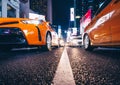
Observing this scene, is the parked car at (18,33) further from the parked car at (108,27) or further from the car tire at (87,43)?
the car tire at (87,43)

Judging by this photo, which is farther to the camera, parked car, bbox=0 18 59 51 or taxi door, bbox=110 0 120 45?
parked car, bbox=0 18 59 51

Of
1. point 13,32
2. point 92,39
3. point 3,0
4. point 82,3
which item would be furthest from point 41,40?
point 82,3

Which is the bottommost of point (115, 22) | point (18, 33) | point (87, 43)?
point (87, 43)

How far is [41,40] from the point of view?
693 cm

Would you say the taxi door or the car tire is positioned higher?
the taxi door

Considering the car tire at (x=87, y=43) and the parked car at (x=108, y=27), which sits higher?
the parked car at (x=108, y=27)

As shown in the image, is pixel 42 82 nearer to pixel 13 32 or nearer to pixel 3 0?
pixel 13 32

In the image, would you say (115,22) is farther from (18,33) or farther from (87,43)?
(87,43)

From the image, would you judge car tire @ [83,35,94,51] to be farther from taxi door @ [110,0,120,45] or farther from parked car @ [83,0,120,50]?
taxi door @ [110,0,120,45]

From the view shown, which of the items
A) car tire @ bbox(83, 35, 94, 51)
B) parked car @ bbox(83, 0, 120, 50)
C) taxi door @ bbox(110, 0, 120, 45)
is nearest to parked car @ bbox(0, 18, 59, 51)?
parked car @ bbox(83, 0, 120, 50)

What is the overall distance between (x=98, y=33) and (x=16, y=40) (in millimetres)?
2479

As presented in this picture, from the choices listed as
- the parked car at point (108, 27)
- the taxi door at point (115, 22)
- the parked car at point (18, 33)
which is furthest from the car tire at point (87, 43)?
the taxi door at point (115, 22)

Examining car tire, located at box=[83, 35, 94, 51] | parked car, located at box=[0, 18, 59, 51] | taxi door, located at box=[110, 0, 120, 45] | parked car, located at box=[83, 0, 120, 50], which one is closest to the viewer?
taxi door, located at box=[110, 0, 120, 45]

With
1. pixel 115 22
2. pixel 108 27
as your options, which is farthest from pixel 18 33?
pixel 115 22
